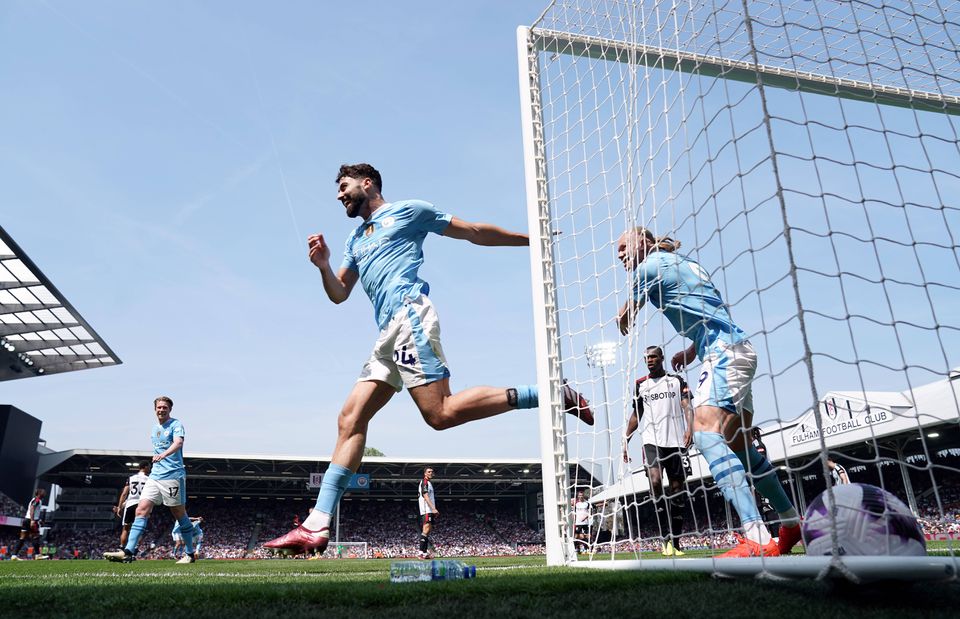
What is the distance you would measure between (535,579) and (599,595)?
1.17 ft

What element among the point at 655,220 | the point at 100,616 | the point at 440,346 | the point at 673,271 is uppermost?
the point at 655,220

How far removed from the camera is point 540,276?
4781 mm

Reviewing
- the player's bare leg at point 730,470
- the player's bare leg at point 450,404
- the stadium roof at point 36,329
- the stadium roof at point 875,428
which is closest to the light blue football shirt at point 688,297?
the player's bare leg at point 730,470

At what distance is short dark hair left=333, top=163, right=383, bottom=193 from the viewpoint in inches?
181

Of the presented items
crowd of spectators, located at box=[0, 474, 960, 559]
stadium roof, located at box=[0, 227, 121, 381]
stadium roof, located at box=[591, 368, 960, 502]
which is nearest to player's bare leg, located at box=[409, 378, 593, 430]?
stadium roof, located at box=[591, 368, 960, 502]

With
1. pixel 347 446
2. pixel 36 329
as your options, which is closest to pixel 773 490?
pixel 347 446

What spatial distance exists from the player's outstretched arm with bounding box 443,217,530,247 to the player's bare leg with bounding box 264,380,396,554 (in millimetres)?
1197

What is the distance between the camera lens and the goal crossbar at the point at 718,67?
4.88m

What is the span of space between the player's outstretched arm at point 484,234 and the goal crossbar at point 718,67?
59.7 inches

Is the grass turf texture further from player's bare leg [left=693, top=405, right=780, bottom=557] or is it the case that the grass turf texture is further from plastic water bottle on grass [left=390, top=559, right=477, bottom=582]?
player's bare leg [left=693, top=405, right=780, bottom=557]

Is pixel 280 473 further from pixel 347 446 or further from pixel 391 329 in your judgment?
pixel 391 329

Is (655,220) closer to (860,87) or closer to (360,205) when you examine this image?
(360,205)

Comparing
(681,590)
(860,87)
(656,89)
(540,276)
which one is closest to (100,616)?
(681,590)

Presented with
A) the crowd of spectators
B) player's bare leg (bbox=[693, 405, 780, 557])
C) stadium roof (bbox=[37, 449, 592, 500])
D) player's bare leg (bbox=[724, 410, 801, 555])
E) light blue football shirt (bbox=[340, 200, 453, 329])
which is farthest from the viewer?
the crowd of spectators
